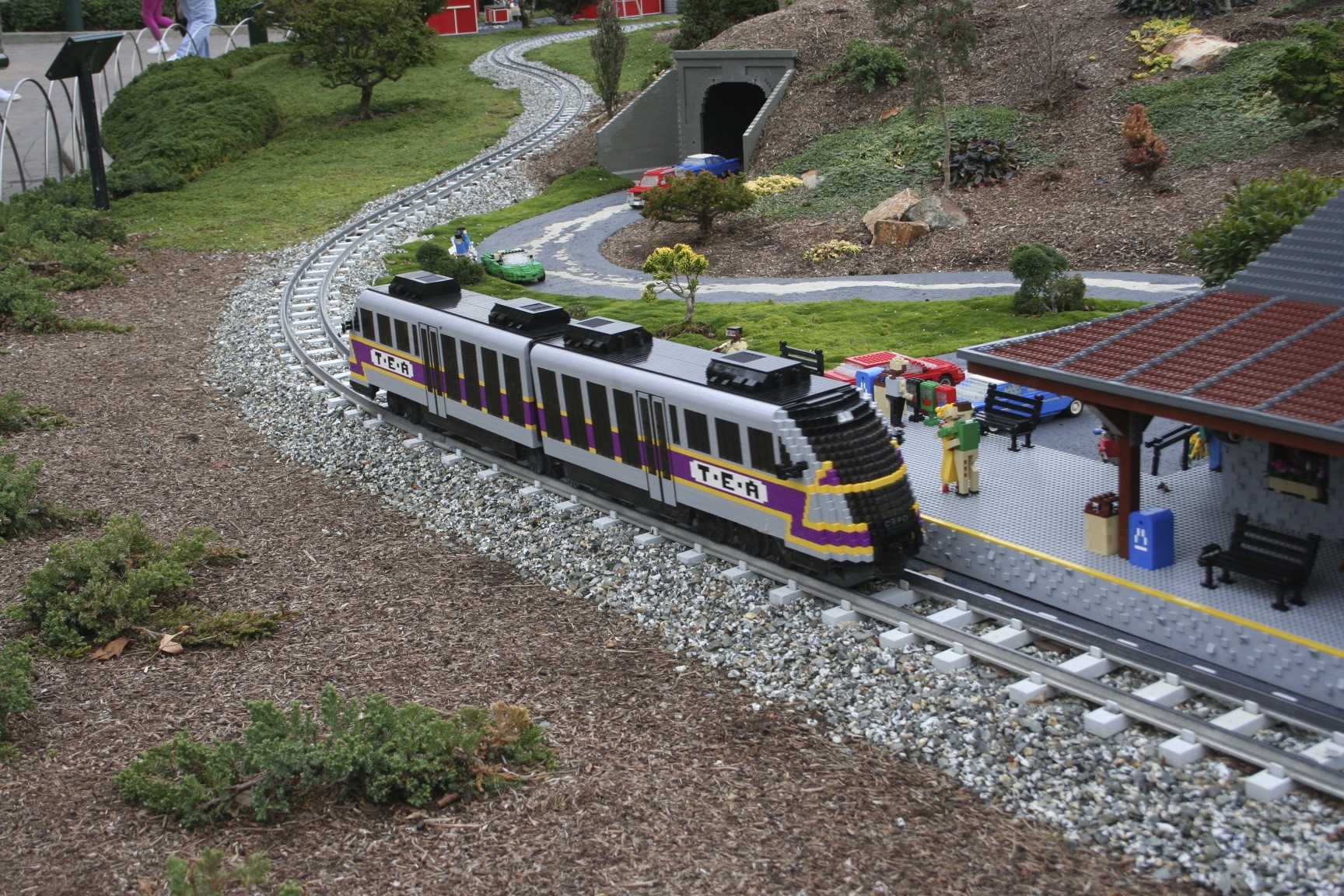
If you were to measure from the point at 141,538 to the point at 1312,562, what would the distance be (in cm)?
1452

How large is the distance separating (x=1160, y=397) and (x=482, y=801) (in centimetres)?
850

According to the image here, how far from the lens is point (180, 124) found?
51.0 m

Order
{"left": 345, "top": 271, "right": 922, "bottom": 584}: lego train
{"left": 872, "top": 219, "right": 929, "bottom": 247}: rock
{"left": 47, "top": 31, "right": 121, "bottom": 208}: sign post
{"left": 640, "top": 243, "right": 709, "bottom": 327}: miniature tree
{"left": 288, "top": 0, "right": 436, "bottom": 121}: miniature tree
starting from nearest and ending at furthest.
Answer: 1. {"left": 345, "top": 271, "right": 922, "bottom": 584}: lego train
2. {"left": 640, "top": 243, "right": 709, "bottom": 327}: miniature tree
3. {"left": 872, "top": 219, "right": 929, "bottom": 247}: rock
4. {"left": 47, "top": 31, "right": 121, "bottom": 208}: sign post
5. {"left": 288, "top": 0, "right": 436, "bottom": 121}: miniature tree

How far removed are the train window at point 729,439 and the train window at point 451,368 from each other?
6.64 metres

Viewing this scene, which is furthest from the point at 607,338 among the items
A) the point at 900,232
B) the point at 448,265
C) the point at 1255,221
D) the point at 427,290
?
the point at 900,232

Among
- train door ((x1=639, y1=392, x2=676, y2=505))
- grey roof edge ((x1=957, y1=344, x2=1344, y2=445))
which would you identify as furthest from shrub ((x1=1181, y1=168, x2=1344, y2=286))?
train door ((x1=639, y1=392, x2=676, y2=505))

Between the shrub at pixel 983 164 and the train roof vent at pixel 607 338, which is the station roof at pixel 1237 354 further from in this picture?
the shrub at pixel 983 164

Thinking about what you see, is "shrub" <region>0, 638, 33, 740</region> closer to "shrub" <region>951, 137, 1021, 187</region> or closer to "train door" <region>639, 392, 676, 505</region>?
"train door" <region>639, 392, 676, 505</region>

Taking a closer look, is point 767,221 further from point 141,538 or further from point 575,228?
point 141,538

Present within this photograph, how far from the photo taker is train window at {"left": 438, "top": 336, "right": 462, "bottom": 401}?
67.8ft

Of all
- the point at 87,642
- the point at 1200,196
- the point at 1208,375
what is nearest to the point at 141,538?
the point at 87,642

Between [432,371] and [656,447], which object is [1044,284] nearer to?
[656,447]

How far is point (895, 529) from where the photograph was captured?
14750 mm

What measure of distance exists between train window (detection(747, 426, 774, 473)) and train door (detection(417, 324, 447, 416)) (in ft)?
25.4
